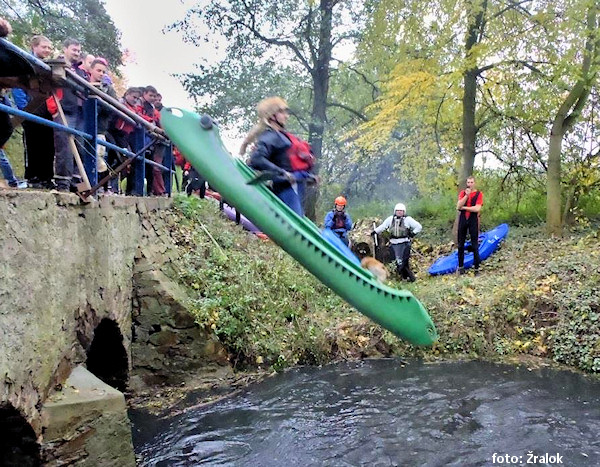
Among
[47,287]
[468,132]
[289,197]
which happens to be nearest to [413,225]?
[468,132]

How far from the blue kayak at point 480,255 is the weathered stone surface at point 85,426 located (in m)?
7.29

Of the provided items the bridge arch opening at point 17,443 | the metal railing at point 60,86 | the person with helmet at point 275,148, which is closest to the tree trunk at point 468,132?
the metal railing at point 60,86

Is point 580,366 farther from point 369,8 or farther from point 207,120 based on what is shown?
point 369,8

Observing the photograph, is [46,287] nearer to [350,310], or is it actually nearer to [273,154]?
[273,154]

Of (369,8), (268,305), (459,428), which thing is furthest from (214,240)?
(369,8)

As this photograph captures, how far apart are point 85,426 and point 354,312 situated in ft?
17.9

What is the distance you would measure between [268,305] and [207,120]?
366 centimetres

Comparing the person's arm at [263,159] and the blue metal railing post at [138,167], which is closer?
the person's arm at [263,159]

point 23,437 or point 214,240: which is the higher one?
point 214,240

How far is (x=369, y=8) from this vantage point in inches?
544

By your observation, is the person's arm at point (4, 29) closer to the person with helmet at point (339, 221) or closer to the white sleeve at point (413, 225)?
the person with helmet at point (339, 221)

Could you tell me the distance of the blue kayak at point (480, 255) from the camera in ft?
32.2

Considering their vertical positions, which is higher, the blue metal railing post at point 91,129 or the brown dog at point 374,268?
the blue metal railing post at point 91,129

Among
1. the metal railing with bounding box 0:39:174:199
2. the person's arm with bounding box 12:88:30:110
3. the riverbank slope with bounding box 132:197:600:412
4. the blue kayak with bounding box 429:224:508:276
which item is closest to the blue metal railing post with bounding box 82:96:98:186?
the metal railing with bounding box 0:39:174:199
